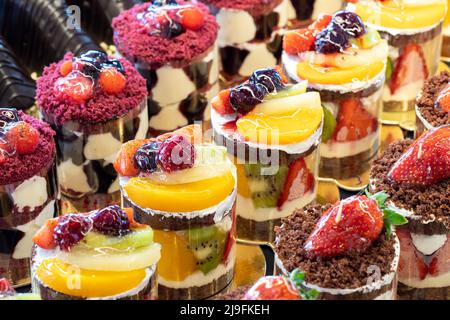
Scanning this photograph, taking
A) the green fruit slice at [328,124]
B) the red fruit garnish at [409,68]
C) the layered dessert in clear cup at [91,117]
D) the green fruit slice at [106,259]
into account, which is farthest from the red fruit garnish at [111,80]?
the red fruit garnish at [409,68]

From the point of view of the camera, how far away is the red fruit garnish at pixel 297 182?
324 centimetres

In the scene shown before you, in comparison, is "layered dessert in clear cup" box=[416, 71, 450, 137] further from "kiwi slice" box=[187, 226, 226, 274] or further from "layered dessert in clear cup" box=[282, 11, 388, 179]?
"kiwi slice" box=[187, 226, 226, 274]

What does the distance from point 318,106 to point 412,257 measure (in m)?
0.64

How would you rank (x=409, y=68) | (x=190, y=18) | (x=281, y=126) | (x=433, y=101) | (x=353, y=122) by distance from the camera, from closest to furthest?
1. (x=281, y=126)
2. (x=433, y=101)
3. (x=353, y=122)
4. (x=190, y=18)
5. (x=409, y=68)

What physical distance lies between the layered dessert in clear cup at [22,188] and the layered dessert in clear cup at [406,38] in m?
1.43

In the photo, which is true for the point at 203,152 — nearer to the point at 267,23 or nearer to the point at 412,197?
the point at 412,197

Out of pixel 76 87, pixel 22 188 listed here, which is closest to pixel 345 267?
pixel 22 188

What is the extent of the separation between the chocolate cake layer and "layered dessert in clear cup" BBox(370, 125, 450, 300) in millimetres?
584

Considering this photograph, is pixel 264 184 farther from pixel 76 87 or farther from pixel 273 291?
pixel 273 291

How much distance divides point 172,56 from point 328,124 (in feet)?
2.13

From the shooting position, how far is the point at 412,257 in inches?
117

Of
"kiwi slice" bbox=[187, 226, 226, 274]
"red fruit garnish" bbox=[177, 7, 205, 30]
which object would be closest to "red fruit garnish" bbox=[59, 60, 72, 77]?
"red fruit garnish" bbox=[177, 7, 205, 30]

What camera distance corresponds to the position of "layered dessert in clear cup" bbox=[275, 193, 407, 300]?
8.54ft

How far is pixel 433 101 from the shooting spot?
3.44 metres
